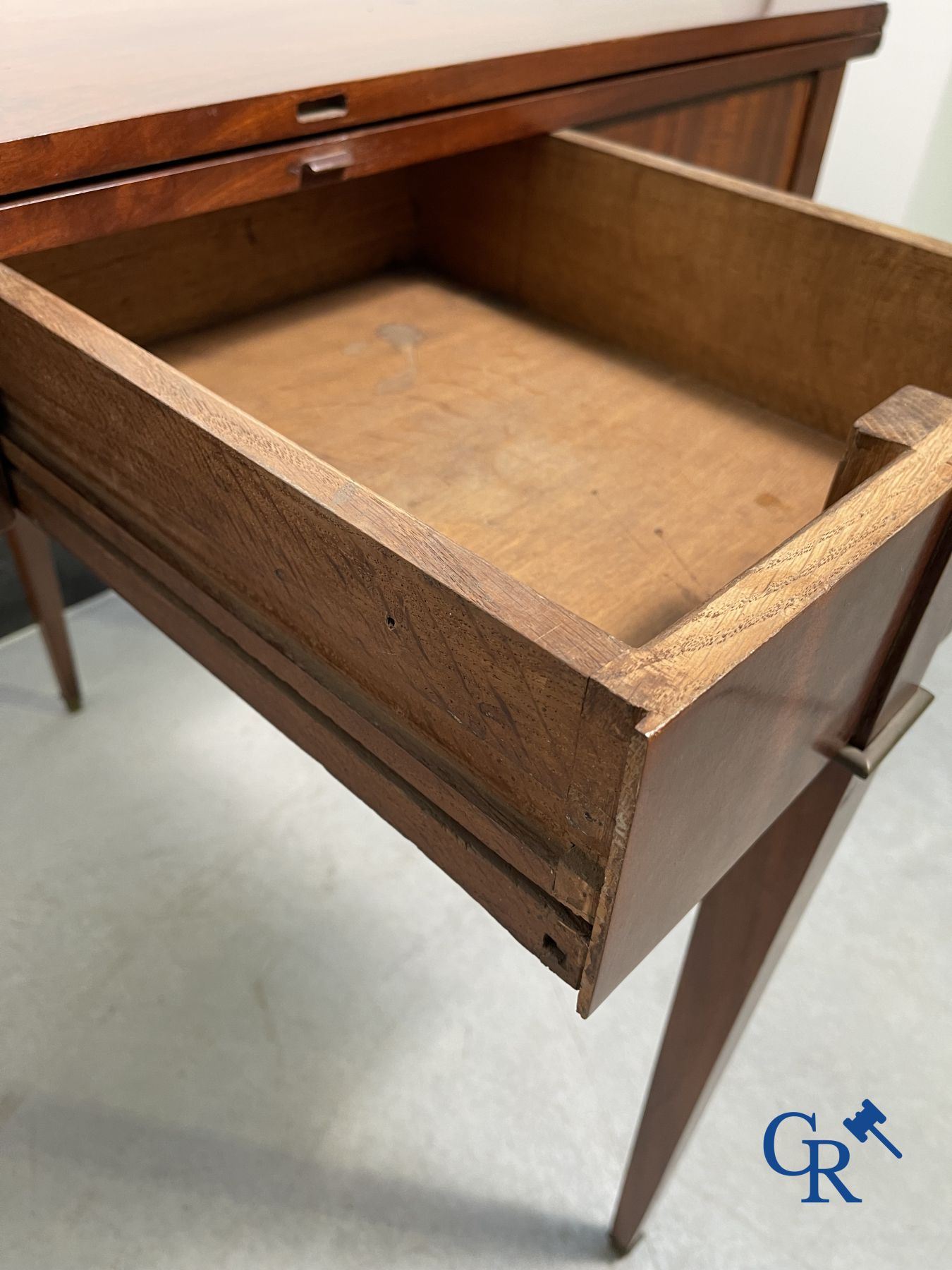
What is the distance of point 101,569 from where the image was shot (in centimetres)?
57

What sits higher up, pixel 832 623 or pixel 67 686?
pixel 832 623

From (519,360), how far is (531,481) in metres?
0.15

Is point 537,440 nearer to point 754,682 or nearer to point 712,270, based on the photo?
point 712,270

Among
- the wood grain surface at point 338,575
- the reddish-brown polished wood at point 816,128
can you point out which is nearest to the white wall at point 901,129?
the reddish-brown polished wood at point 816,128

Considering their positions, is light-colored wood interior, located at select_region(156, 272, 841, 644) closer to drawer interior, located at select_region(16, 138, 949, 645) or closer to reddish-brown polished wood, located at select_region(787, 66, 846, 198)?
drawer interior, located at select_region(16, 138, 949, 645)

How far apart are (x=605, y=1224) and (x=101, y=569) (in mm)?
670

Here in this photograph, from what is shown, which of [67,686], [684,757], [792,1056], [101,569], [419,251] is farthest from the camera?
[67,686]

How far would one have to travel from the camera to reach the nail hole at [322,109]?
536 mm

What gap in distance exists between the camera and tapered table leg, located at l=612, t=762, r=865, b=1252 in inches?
21.5

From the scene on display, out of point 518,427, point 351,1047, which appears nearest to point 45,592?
point 351,1047

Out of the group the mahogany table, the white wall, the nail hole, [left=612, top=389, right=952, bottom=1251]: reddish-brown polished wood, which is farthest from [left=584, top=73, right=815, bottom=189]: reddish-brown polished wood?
the white wall

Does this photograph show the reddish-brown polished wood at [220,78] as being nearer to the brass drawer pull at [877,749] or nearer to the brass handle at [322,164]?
the brass handle at [322,164]

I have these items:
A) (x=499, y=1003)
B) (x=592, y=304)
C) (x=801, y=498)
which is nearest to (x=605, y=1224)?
(x=499, y=1003)

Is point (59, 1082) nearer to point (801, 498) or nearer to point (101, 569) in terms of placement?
point (101, 569)
